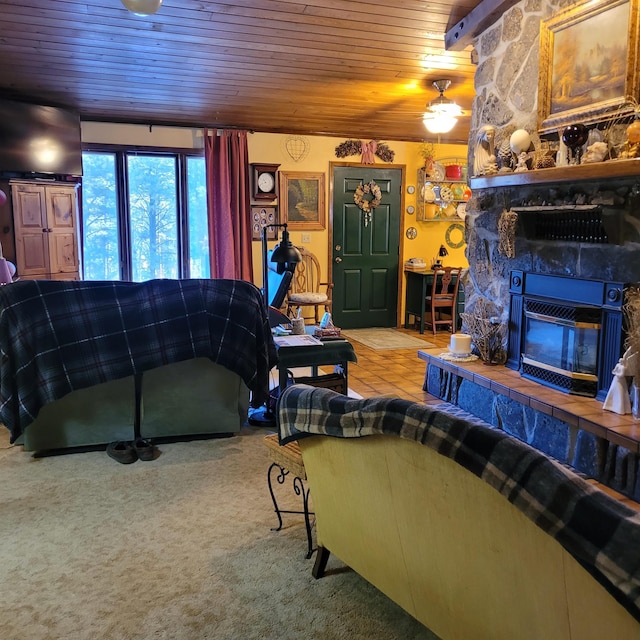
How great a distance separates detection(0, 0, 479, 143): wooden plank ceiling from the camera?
3.84 metres

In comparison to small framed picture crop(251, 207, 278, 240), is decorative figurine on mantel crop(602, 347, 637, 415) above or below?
below

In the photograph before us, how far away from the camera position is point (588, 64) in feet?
10.7

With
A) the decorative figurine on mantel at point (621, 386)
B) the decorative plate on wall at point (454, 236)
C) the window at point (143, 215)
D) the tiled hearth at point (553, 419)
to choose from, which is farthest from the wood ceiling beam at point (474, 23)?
the decorative plate on wall at point (454, 236)

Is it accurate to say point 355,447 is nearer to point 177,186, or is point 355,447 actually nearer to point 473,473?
point 473,473

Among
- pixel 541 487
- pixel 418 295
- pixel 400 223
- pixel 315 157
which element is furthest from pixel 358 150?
pixel 541 487

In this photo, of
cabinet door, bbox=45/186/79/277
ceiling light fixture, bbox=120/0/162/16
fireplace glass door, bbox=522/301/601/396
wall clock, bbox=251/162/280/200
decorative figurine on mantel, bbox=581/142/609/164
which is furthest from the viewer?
wall clock, bbox=251/162/280/200

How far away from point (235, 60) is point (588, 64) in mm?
2594

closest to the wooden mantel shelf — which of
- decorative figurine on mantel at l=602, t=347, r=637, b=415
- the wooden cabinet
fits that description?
decorative figurine on mantel at l=602, t=347, r=637, b=415

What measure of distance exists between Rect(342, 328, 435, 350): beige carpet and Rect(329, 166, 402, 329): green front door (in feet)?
0.84

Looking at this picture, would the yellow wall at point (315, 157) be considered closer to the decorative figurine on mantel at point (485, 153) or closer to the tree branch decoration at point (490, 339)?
the decorative figurine on mantel at point (485, 153)

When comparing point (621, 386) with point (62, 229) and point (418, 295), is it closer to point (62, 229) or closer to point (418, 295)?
point (418, 295)

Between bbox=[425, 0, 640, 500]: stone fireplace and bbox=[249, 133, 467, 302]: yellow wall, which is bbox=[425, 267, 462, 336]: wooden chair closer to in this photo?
bbox=[249, 133, 467, 302]: yellow wall

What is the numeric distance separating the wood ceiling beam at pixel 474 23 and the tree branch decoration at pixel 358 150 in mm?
2833

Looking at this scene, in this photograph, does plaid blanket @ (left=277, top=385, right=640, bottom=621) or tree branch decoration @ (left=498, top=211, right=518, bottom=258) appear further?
tree branch decoration @ (left=498, top=211, right=518, bottom=258)
